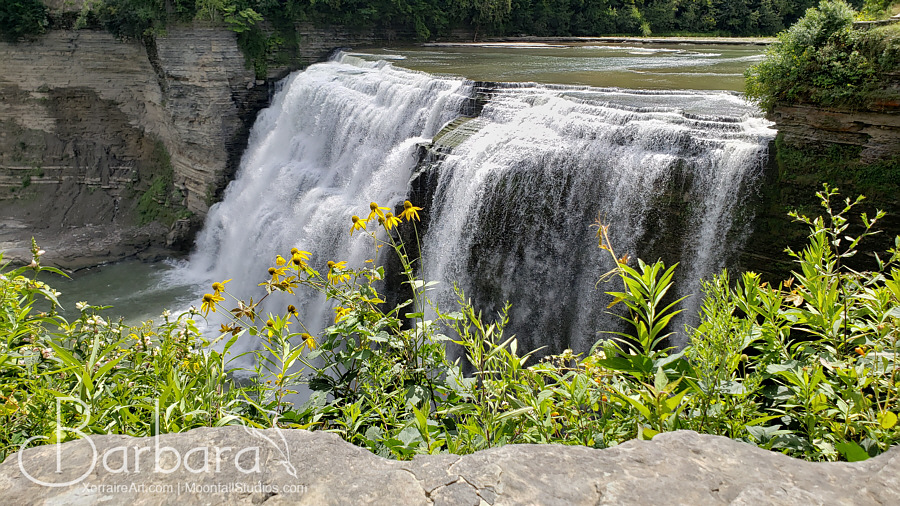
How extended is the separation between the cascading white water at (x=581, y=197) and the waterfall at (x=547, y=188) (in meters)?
0.02

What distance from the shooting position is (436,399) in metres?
2.47

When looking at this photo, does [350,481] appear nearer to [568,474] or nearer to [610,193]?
[568,474]

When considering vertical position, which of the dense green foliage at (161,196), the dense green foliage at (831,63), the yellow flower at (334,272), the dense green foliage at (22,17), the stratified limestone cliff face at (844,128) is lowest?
the dense green foliage at (161,196)

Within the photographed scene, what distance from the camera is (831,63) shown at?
6.03m

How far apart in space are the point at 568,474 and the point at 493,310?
6.50 m

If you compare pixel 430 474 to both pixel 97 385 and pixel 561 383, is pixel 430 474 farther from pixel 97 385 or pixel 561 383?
pixel 97 385

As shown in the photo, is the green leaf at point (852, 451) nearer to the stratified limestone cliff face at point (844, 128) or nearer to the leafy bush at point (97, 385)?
the leafy bush at point (97, 385)

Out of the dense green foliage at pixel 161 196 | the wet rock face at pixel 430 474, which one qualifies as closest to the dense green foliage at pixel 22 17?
the dense green foliage at pixel 161 196

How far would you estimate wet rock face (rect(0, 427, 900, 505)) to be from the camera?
147 cm

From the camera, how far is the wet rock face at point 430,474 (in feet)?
4.82

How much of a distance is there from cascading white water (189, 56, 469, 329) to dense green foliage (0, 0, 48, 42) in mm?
6321

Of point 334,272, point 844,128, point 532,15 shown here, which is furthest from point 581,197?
point 532,15

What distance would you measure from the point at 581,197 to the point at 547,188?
46cm

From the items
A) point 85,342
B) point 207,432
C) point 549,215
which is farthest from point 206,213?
point 207,432
